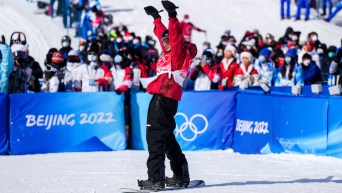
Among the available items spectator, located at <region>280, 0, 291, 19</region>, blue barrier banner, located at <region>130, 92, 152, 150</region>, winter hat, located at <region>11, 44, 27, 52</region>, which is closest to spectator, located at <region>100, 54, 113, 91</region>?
blue barrier banner, located at <region>130, 92, 152, 150</region>

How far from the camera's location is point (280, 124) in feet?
50.0

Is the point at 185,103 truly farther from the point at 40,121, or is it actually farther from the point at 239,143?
the point at 40,121

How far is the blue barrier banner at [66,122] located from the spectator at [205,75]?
2302 millimetres

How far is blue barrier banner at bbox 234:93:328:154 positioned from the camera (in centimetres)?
1463

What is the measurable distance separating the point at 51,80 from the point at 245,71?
164 inches

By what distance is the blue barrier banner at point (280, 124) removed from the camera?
14.6 metres

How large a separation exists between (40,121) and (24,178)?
3362 millimetres

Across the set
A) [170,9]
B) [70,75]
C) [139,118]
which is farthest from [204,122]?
[170,9]

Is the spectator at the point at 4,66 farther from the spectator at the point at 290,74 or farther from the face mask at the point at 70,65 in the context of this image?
the spectator at the point at 290,74

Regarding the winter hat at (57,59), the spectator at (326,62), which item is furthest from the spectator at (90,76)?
the spectator at (326,62)

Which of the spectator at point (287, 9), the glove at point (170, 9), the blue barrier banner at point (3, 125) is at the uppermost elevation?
the spectator at point (287, 9)

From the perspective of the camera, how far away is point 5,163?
47.3ft

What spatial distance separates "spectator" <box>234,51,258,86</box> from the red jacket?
24.8ft

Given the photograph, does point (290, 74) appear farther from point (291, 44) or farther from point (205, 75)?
point (291, 44)
